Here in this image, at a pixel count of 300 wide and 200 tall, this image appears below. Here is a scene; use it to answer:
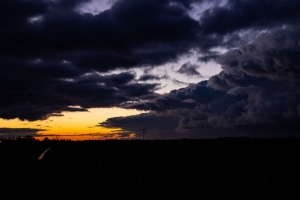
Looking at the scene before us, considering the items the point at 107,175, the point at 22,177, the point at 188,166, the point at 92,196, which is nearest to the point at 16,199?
the point at 92,196

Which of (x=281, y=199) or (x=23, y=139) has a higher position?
(x=23, y=139)

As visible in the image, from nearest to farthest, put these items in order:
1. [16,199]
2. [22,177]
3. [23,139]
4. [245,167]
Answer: [16,199]
[22,177]
[245,167]
[23,139]

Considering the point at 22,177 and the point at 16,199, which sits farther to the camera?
the point at 22,177

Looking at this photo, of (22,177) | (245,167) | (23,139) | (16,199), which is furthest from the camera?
(23,139)

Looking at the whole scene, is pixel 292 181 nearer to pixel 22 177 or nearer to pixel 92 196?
pixel 92 196

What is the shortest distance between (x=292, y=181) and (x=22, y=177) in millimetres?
17766

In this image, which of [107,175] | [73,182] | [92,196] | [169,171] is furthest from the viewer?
[169,171]

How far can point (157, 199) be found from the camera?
17656 millimetres

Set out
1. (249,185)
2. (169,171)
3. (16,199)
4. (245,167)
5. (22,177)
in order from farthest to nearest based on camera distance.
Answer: (245,167)
(169,171)
(249,185)
(22,177)
(16,199)

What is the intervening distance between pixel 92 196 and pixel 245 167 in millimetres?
27753

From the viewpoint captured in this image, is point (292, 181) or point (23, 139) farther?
point (23, 139)

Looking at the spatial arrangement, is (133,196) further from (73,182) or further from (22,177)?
(22,177)

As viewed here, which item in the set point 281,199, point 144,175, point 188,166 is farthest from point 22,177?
point 188,166

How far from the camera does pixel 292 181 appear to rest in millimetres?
26953
